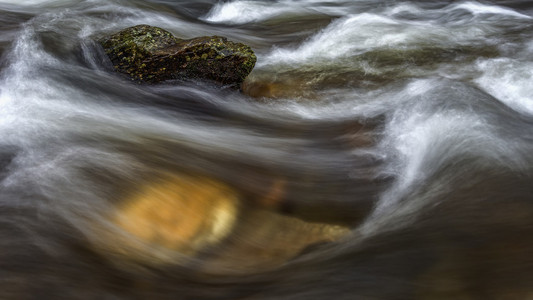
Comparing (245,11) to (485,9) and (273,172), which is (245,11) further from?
(273,172)

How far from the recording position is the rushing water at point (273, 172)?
2.84 m

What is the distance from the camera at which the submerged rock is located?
19.5 ft

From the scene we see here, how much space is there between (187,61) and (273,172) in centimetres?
225

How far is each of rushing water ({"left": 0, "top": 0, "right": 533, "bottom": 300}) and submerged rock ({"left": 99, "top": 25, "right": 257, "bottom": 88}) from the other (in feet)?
0.56

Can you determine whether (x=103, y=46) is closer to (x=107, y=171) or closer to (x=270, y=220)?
(x=107, y=171)

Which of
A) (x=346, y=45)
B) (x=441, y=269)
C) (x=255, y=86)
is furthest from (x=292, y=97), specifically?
(x=441, y=269)

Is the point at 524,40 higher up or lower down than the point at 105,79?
higher up

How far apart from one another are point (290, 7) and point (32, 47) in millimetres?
5003

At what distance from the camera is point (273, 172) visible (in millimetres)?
4312

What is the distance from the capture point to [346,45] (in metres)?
7.32

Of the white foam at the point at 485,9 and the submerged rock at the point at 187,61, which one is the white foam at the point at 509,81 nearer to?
the white foam at the point at 485,9

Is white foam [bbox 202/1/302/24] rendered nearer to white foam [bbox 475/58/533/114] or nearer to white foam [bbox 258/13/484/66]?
white foam [bbox 258/13/484/66]

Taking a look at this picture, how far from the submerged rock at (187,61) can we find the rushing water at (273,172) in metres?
0.17

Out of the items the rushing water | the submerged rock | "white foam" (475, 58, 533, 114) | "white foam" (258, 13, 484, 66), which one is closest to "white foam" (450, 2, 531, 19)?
"white foam" (258, 13, 484, 66)
